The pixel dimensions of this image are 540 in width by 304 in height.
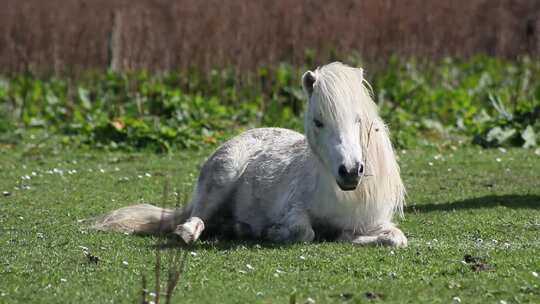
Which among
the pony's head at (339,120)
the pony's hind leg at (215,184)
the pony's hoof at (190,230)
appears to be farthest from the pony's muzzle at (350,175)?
the pony's hind leg at (215,184)

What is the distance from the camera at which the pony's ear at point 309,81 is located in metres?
7.86

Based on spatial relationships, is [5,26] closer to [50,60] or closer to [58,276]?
[50,60]

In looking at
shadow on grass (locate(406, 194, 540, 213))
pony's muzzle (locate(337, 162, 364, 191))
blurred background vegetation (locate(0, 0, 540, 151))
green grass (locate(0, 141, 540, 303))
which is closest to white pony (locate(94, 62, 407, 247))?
pony's muzzle (locate(337, 162, 364, 191))

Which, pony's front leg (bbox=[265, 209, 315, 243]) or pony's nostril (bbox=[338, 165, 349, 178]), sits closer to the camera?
pony's nostril (bbox=[338, 165, 349, 178])

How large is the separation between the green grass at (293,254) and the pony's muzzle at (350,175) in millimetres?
544

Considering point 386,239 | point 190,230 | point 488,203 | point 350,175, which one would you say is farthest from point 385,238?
point 488,203

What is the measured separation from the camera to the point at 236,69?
17859mm

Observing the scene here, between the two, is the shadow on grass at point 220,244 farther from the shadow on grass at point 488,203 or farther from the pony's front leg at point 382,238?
the shadow on grass at point 488,203

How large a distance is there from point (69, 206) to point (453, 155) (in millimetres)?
5808

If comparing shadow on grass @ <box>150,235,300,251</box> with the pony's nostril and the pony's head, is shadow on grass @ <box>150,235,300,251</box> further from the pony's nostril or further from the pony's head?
the pony's nostril

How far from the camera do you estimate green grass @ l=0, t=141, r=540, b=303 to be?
20.8 feet

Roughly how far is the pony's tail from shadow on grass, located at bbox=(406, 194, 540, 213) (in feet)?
8.06

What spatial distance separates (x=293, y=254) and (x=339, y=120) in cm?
106

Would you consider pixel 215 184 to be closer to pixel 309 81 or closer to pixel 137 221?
pixel 137 221
